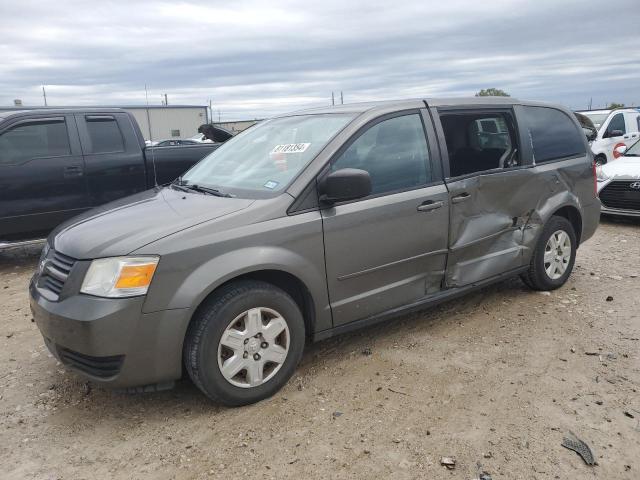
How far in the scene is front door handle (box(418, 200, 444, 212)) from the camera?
3725mm

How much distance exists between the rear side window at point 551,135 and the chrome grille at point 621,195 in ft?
11.6

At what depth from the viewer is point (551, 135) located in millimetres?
4766

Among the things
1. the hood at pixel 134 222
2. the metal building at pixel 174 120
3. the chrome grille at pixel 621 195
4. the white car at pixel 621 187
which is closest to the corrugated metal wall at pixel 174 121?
the metal building at pixel 174 120

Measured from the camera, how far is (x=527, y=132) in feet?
14.9

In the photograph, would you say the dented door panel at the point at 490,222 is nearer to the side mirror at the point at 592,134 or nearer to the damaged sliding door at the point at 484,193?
the damaged sliding door at the point at 484,193

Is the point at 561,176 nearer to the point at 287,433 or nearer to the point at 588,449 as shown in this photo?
the point at 588,449

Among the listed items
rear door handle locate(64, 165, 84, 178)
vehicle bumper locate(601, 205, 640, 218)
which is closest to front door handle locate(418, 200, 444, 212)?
rear door handle locate(64, 165, 84, 178)

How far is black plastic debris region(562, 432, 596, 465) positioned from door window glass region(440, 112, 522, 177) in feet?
6.53

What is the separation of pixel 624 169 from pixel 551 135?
4.27 meters

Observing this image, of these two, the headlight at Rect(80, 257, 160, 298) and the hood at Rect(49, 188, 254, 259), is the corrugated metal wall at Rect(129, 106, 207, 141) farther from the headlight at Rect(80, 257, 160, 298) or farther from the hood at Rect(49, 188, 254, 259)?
the headlight at Rect(80, 257, 160, 298)

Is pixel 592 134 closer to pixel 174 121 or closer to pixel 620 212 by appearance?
pixel 620 212

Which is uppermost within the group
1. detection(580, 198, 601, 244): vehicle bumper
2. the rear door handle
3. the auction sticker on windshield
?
the auction sticker on windshield

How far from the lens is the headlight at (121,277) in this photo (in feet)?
9.09

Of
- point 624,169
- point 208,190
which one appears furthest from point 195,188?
point 624,169
